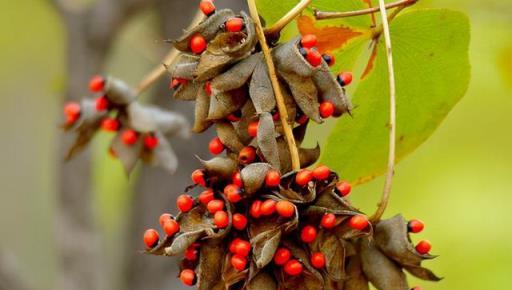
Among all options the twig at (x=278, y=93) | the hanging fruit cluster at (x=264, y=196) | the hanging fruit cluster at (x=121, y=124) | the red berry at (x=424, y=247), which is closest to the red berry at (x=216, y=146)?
the hanging fruit cluster at (x=264, y=196)

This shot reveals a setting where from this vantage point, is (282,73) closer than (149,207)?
Yes

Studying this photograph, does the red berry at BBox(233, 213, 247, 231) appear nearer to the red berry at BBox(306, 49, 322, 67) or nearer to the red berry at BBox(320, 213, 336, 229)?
the red berry at BBox(320, 213, 336, 229)

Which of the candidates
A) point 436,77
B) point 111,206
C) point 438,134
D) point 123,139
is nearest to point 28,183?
point 111,206

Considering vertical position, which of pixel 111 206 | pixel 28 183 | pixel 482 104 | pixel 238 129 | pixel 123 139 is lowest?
pixel 28 183

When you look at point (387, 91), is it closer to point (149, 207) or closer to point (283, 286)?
point (283, 286)

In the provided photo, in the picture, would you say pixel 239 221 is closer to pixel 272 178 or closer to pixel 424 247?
pixel 272 178

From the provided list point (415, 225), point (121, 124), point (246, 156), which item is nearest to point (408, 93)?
point (415, 225)
